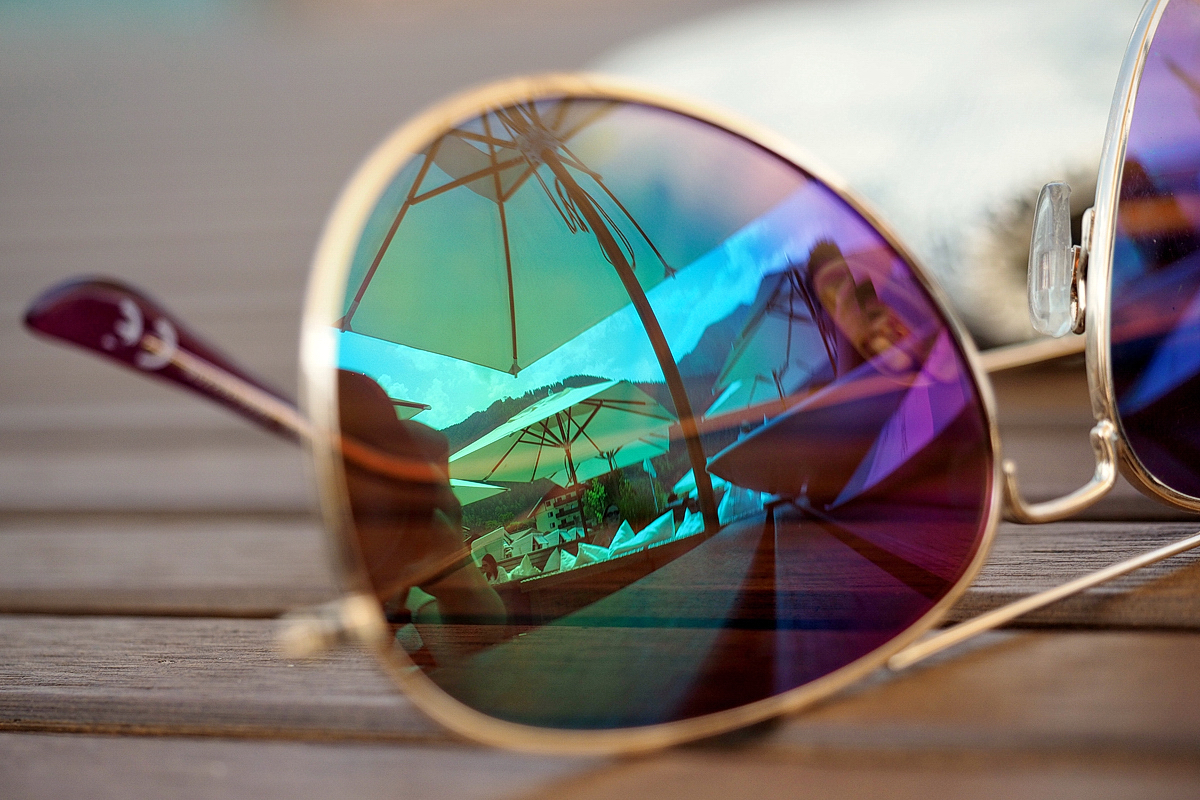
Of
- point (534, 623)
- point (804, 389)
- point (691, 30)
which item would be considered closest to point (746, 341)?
point (804, 389)

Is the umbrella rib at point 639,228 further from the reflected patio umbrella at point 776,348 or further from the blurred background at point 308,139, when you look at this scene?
the blurred background at point 308,139

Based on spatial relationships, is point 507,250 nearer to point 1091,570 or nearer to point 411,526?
point 411,526

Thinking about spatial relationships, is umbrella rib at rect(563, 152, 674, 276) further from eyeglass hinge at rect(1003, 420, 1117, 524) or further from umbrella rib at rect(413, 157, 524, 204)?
eyeglass hinge at rect(1003, 420, 1117, 524)

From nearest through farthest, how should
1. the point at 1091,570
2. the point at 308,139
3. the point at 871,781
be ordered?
the point at 871,781 → the point at 1091,570 → the point at 308,139

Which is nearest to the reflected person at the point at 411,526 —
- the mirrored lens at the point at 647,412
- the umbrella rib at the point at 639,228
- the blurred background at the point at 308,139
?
the mirrored lens at the point at 647,412

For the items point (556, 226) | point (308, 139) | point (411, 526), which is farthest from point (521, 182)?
point (308, 139)

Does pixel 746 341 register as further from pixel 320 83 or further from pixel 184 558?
pixel 320 83
